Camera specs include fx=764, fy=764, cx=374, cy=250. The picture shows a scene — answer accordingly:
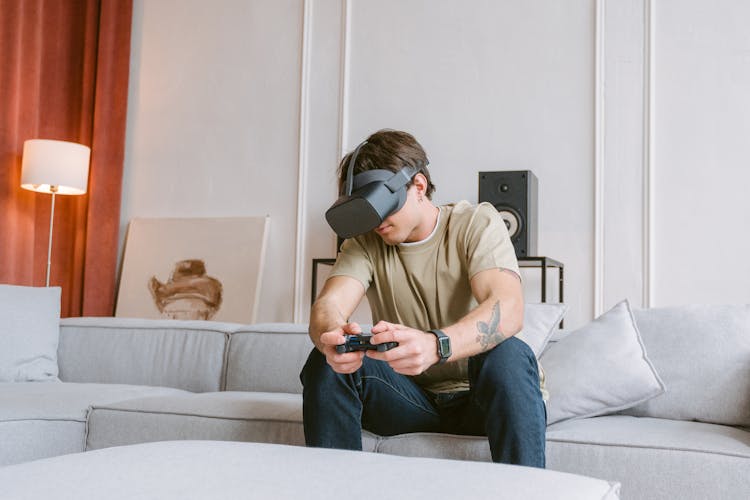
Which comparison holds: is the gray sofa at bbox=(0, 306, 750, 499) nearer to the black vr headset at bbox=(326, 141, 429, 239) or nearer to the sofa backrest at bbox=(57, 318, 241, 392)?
the sofa backrest at bbox=(57, 318, 241, 392)

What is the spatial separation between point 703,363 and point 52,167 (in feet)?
10.1

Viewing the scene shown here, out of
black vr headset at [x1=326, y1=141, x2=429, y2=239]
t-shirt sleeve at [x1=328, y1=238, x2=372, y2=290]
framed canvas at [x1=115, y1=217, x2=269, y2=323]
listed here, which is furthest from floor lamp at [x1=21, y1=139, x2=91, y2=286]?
black vr headset at [x1=326, y1=141, x2=429, y2=239]

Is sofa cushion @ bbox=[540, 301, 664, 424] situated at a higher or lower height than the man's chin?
lower

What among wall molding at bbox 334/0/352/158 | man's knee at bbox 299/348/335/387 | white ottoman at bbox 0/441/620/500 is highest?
wall molding at bbox 334/0/352/158

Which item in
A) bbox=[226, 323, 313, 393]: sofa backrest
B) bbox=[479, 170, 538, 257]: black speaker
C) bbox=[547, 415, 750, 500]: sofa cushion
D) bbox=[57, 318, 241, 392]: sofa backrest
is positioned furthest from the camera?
bbox=[479, 170, 538, 257]: black speaker

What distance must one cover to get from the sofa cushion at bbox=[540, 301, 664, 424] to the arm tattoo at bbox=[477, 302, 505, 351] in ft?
1.25

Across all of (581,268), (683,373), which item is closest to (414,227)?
(683,373)

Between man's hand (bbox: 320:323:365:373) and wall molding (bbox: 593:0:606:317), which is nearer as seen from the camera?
man's hand (bbox: 320:323:365:373)

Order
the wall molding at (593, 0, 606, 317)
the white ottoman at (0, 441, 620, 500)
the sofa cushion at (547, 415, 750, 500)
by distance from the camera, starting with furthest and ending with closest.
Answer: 1. the wall molding at (593, 0, 606, 317)
2. the sofa cushion at (547, 415, 750, 500)
3. the white ottoman at (0, 441, 620, 500)

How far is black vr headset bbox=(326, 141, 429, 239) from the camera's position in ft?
5.16

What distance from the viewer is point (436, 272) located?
1.69 metres

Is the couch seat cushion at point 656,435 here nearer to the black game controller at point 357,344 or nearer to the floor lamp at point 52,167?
the black game controller at point 357,344

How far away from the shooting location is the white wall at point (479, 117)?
320 centimetres

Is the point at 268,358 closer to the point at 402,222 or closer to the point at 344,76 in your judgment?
the point at 402,222
